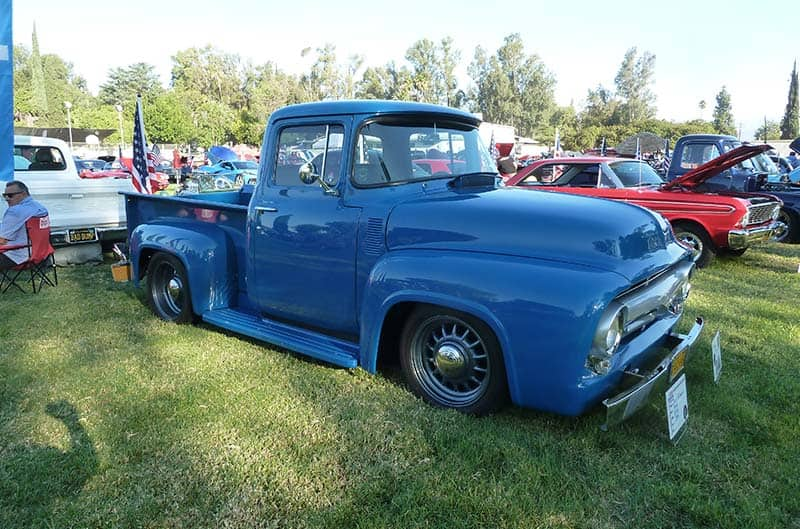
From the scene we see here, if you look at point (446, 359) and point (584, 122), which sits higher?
point (584, 122)

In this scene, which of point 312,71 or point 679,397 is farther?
point 312,71

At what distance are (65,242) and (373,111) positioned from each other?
6290 millimetres

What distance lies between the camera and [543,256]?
3.13 m

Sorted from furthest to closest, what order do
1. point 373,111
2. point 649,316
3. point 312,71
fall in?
point 312,71 < point 373,111 < point 649,316

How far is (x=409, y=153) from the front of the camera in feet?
13.3

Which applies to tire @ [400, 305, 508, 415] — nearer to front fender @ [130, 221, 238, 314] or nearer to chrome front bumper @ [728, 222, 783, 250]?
front fender @ [130, 221, 238, 314]

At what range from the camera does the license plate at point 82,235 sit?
8.09 metres

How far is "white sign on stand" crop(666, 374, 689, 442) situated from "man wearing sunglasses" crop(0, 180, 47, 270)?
6892 mm

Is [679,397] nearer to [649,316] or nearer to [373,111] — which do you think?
[649,316]

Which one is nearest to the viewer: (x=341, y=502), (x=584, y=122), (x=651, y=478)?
(x=341, y=502)

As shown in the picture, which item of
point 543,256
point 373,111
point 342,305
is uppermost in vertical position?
point 373,111

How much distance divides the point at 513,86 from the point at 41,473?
268ft

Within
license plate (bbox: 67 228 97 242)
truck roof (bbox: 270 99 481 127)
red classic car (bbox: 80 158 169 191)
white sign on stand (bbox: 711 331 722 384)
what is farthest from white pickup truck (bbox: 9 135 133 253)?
white sign on stand (bbox: 711 331 722 384)

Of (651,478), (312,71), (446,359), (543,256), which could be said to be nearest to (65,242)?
(446,359)
